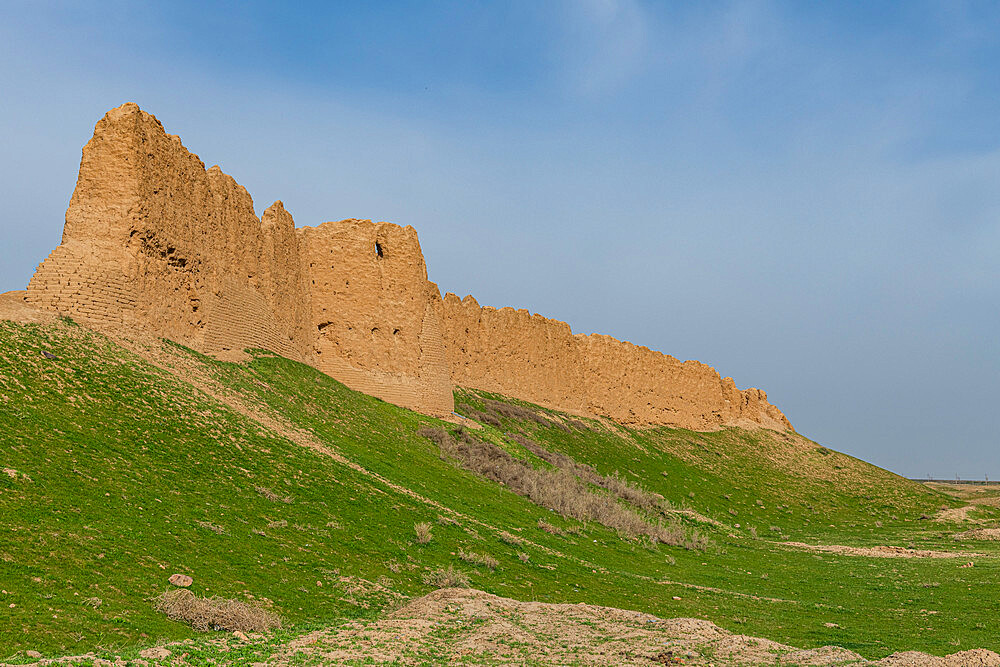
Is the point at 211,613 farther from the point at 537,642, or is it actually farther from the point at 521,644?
the point at 537,642

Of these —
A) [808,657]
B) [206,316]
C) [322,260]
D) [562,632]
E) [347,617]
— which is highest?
[322,260]

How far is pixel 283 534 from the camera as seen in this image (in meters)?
20.1

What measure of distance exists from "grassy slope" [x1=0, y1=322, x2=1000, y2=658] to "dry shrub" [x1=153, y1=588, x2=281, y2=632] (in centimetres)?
28

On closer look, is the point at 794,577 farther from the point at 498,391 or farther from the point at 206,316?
the point at 498,391

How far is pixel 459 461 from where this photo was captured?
37.8 m

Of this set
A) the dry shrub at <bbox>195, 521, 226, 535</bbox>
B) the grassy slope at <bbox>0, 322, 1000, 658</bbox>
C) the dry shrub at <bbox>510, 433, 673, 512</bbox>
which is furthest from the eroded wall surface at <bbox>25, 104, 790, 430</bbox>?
the dry shrub at <bbox>195, 521, 226, 535</bbox>

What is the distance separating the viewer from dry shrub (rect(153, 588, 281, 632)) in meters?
13.7

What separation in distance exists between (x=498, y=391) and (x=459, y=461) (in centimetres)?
2459

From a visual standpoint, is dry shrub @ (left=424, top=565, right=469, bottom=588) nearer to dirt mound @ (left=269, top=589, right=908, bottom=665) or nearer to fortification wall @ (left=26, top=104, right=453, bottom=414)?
dirt mound @ (left=269, top=589, right=908, bottom=665)

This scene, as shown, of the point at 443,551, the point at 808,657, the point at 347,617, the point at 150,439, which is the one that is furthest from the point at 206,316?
the point at 808,657

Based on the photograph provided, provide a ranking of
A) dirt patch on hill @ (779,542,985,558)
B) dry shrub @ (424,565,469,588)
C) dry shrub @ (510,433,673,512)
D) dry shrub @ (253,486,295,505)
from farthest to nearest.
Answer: dry shrub @ (510,433,673,512) < dirt patch on hill @ (779,542,985,558) < dry shrub @ (253,486,295,505) < dry shrub @ (424,565,469,588)

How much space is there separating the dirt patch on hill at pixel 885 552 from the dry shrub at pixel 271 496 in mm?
32817

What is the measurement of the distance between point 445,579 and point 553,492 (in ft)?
57.5

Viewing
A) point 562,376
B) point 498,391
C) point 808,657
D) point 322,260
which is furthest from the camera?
point 562,376
